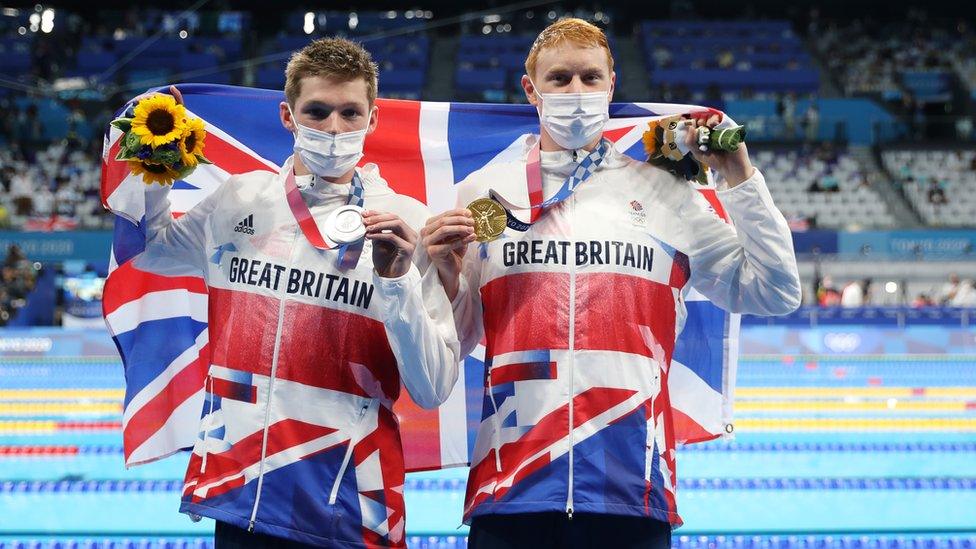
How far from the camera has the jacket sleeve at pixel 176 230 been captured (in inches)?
95.3

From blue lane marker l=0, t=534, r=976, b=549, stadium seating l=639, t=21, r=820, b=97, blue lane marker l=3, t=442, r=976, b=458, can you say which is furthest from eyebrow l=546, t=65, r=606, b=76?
stadium seating l=639, t=21, r=820, b=97

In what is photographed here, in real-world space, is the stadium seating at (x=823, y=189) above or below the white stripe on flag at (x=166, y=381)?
above

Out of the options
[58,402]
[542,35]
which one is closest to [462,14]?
[58,402]

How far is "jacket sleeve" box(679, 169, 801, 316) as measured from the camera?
215 centimetres

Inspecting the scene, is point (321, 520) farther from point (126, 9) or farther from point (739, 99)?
point (126, 9)

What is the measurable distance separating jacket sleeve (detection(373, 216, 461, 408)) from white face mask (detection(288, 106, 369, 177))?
0.93 feet

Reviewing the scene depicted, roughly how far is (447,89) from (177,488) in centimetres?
1868

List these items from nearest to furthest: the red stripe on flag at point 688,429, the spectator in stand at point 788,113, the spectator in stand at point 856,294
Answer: the red stripe on flag at point 688,429 → the spectator in stand at point 856,294 → the spectator in stand at point 788,113

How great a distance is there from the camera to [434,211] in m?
3.23

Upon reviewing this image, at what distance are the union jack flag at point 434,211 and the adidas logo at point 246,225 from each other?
407 millimetres

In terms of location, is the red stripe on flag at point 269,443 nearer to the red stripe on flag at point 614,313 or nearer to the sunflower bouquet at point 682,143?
the red stripe on flag at point 614,313

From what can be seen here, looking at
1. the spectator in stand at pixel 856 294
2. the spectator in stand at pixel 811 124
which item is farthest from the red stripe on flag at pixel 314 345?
the spectator in stand at pixel 811 124

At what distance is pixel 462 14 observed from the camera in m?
27.4

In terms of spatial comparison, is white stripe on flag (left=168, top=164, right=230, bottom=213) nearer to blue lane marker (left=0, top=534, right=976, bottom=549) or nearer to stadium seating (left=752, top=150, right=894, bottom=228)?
blue lane marker (left=0, top=534, right=976, bottom=549)
